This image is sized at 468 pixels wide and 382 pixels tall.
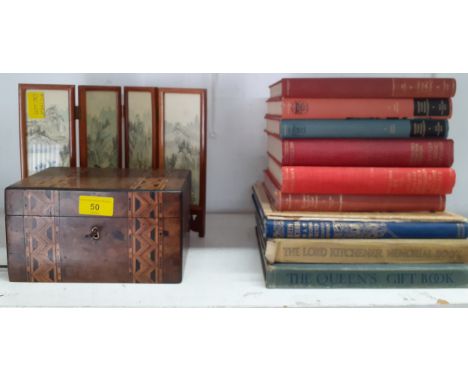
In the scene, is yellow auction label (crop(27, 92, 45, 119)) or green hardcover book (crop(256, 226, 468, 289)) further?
yellow auction label (crop(27, 92, 45, 119))

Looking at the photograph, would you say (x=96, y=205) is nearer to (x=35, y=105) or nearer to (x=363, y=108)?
(x=35, y=105)

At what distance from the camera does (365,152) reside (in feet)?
3.62

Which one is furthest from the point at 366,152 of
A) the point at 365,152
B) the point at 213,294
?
the point at 213,294

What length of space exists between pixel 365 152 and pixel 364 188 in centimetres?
8

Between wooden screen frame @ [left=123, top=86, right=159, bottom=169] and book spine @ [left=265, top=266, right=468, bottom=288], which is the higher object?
wooden screen frame @ [left=123, top=86, right=159, bottom=169]

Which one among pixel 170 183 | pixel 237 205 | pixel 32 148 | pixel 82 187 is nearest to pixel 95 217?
pixel 82 187

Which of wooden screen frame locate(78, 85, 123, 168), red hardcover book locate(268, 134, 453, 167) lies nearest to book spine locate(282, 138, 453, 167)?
red hardcover book locate(268, 134, 453, 167)

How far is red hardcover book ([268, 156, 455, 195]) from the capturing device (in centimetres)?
109

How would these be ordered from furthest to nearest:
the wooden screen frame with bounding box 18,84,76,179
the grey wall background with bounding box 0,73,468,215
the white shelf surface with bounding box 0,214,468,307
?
1. the grey wall background with bounding box 0,73,468,215
2. the wooden screen frame with bounding box 18,84,76,179
3. the white shelf surface with bounding box 0,214,468,307

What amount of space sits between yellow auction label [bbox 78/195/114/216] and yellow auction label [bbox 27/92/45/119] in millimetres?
397

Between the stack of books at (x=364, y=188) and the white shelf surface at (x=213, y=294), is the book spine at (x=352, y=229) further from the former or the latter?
the white shelf surface at (x=213, y=294)

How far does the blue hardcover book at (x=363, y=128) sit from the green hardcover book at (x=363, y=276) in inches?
10.8

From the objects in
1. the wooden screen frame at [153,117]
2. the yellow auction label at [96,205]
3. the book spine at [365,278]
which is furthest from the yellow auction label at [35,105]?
the book spine at [365,278]

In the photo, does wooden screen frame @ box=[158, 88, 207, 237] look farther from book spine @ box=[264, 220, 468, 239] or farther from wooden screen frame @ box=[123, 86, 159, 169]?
book spine @ box=[264, 220, 468, 239]
